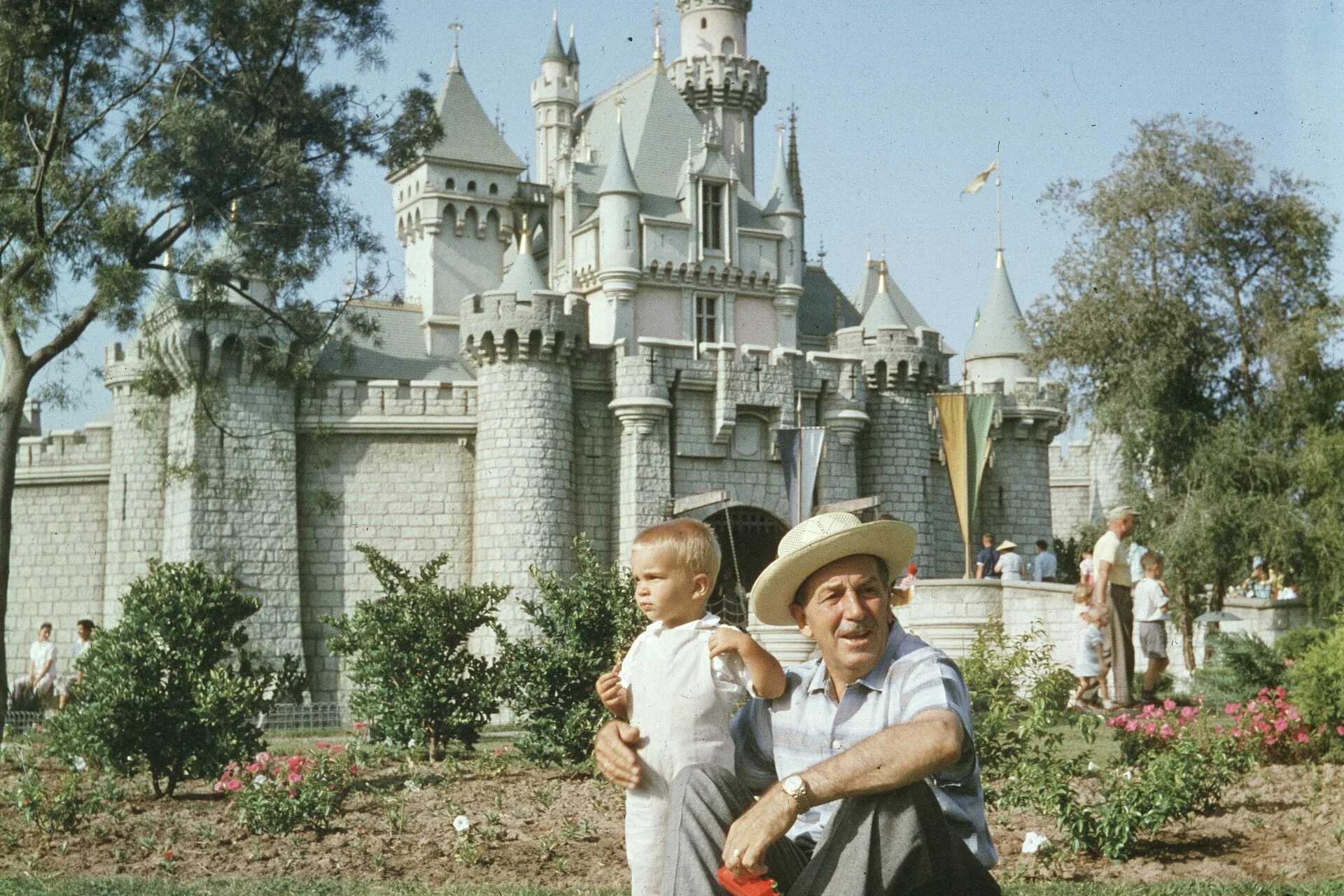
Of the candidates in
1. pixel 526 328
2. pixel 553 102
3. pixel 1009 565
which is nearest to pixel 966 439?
pixel 1009 565

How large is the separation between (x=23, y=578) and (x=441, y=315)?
1215cm

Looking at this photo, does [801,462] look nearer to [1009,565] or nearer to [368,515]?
[1009,565]

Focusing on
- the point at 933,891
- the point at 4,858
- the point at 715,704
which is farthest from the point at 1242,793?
the point at 4,858

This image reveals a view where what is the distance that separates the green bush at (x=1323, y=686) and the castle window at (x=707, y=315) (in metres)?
24.6

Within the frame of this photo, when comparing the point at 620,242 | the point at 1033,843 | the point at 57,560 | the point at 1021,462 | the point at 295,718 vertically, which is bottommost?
the point at 295,718

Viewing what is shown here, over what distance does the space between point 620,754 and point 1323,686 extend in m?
6.19

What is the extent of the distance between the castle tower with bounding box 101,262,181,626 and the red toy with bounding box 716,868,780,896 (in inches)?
933

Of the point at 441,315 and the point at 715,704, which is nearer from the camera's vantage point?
the point at 715,704

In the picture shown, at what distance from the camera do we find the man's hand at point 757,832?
352 cm

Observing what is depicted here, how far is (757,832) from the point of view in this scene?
11.6 feet

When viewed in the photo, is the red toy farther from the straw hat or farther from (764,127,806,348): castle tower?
(764,127,806,348): castle tower

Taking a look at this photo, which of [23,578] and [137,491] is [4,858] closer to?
[137,491]

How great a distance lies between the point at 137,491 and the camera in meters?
26.2

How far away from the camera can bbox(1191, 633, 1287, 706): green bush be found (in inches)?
465
